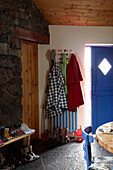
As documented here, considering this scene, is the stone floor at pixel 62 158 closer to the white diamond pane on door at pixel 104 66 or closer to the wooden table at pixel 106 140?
the wooden table at pixel 106 140

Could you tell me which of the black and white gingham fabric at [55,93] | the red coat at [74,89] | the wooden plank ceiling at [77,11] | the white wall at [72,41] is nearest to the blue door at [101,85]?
the white wall at [72,41]

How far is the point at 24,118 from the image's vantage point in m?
3.76

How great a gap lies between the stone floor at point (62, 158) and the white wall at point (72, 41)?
2.25ft

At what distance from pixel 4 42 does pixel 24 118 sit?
1.48 m

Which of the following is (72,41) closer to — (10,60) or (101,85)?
(101,85)

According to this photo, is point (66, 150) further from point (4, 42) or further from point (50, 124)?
point (4, 42)

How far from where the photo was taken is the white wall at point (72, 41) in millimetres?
4062

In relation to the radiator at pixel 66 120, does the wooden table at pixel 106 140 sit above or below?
above

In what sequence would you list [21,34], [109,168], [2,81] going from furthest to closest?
[21,34] < [2,81] < [109,168]

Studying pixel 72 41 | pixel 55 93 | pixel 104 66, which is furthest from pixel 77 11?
pixel 55 93

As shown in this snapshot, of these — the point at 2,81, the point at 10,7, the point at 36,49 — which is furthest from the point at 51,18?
the point at 2,81

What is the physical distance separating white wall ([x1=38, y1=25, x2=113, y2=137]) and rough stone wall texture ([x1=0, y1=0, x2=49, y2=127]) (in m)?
0.81

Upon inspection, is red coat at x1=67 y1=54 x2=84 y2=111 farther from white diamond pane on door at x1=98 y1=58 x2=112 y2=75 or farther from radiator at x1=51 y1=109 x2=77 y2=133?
white diamond pane on door at x1=98 y1=58 x2=112 y2=75

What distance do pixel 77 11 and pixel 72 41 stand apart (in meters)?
0.61
